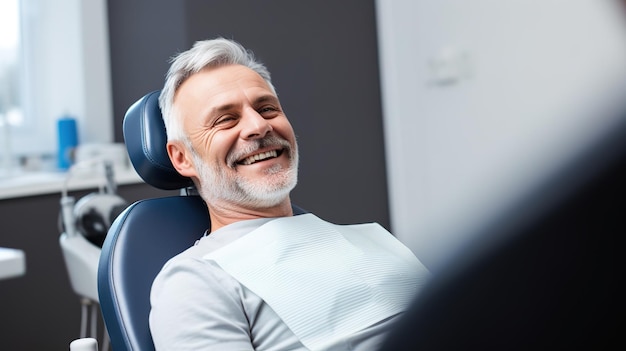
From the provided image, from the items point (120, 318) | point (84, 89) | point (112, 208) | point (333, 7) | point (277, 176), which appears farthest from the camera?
point (333, 7)

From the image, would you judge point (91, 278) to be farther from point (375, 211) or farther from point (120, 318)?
point (375, 211)

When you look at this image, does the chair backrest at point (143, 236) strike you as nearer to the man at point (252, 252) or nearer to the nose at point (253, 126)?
the man at point (252, 252)

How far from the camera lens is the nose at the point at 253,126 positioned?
1354 millimetres

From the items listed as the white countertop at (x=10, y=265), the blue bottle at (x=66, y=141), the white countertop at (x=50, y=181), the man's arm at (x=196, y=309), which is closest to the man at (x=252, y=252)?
the man's arm at (x=196, y=309)

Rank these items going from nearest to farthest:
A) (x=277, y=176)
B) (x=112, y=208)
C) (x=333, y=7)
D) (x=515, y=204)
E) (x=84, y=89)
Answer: (x=515, y=204)
(x=277, y=176)
(x=112, y=208)
(x=84, y=89)
(x=333, y=7)

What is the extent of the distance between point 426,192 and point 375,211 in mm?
248

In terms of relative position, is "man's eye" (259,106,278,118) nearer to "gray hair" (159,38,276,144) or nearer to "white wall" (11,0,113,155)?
"gray hair" (159,38,276,144)

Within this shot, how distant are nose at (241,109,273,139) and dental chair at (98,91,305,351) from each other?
0.16 metres

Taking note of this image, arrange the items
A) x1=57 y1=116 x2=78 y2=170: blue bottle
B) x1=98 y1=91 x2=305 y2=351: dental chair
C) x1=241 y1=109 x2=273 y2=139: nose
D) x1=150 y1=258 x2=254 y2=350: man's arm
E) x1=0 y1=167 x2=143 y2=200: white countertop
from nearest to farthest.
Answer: x1=150 y1=258 x2=254 y2=350: man's arm < x1=98 y1=91 x2=305 y2=351: dental chair < x1=241 y1=109 x2=273 y2=139: nose < x1=0 y1=167 x2=143 y2=200: white countertop < x1=57 y1=116 x2=78 y2=170: blue bottle

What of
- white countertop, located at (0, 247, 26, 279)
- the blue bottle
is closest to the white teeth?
white countertop, located at (0, 247, 26, 279)

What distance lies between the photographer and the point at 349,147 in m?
3.16

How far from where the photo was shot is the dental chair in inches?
46.1

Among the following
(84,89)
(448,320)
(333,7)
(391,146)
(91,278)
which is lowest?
(91,278)

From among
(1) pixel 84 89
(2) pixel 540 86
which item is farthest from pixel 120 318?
(2) pixel 540 86
